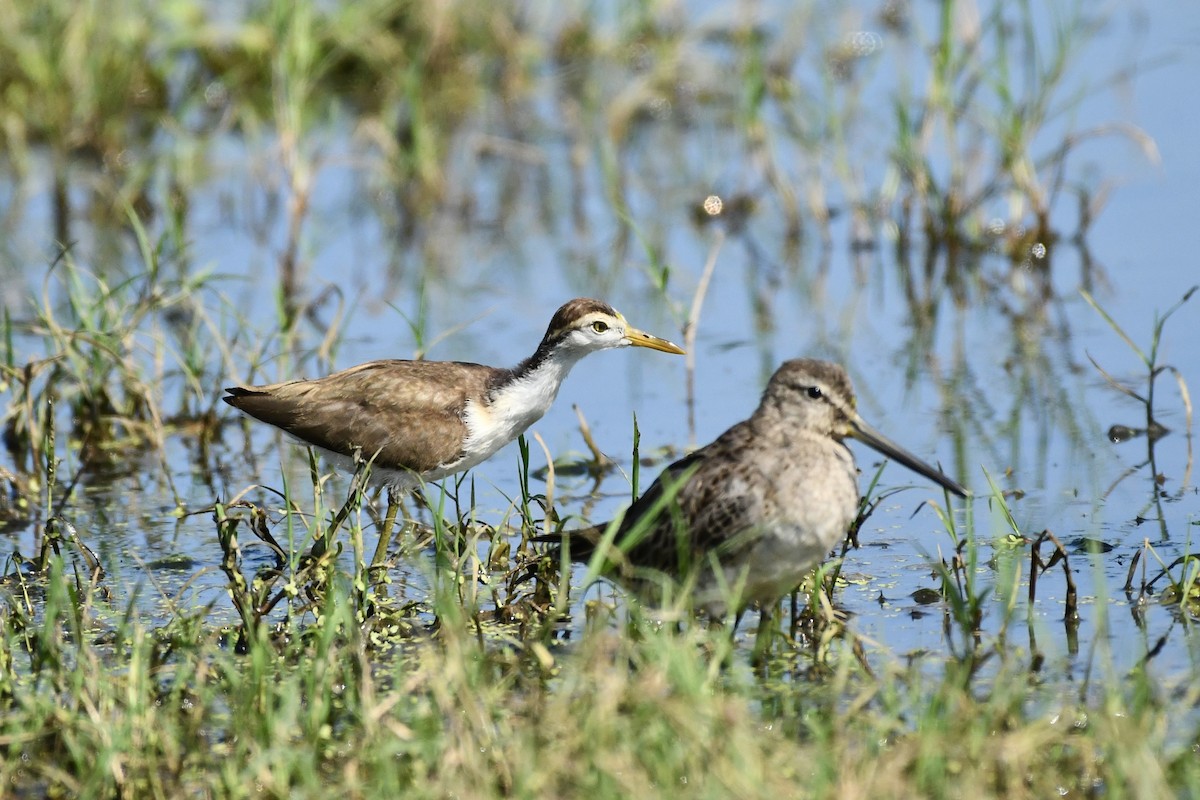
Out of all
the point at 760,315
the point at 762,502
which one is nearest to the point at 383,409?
the point at 762,502

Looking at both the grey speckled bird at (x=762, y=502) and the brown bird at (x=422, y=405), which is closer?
the grey speckled bird at (x=762, y=502)

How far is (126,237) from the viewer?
12.4m

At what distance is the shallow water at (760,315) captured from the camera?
24.4ft

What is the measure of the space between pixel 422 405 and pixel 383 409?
0.57 feet

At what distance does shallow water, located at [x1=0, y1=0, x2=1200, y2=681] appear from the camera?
743cm

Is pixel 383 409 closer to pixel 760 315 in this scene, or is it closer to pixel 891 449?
pixel 891 449

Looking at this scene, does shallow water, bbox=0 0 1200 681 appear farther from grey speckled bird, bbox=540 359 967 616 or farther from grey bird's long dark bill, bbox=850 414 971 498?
grey speckled bird, bbox=540 359 967 616

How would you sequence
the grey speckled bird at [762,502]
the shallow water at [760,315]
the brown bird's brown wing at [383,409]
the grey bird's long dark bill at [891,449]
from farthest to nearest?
the brown bird's brown wing at [383,409] → the shallow water at [760,315] → the grey bird's long dark bill at [891,449] → the grey speckled bird at [762,502]

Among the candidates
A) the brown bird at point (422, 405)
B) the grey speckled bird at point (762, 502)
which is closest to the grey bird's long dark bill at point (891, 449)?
the grey speckled bird at point (762, 502)

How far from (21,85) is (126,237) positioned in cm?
163

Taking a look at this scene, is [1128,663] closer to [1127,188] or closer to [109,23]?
[1127,188]

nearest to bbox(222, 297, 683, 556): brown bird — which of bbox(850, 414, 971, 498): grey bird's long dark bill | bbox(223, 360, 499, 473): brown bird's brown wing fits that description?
bbox(223, 360, 499, 473): brown bird's brown wing

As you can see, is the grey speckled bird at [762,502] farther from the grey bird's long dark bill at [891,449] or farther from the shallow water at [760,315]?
the shallow water at [760,315]

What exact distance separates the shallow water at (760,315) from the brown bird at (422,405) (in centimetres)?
38
